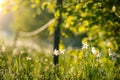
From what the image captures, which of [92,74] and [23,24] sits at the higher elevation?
[92,74]

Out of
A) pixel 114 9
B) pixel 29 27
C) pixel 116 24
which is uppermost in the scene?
pixel 114 9

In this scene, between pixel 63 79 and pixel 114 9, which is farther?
pixel 114 9

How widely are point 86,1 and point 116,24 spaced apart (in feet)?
5.02

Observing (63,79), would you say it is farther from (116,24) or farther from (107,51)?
(116,24)

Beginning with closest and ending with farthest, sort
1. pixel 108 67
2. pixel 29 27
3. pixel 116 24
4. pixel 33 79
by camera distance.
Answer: pixel 33 79 < pixel 108 67 < pixel 116 24 < pixel 29 27

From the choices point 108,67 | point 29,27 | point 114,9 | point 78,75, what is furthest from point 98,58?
point 29,27

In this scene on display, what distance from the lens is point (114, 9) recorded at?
937cm

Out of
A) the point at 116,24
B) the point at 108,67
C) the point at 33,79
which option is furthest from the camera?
the point at 116,24

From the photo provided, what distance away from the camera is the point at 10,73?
4965mm

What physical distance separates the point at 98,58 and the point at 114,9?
395 centimetres

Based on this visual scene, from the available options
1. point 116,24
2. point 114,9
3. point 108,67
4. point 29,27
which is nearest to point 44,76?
point 108,67

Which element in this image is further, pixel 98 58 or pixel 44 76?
pixel 98 58

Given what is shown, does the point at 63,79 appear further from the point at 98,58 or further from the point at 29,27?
the point at 29,27

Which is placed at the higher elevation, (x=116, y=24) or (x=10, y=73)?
(x=10, y=73)
